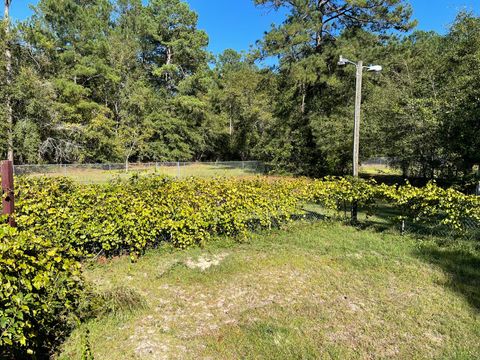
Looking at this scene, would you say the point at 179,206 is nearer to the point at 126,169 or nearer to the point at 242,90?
the point at 126,169

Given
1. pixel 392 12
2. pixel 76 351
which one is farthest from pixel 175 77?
pixel 76 351

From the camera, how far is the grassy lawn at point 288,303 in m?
2.87

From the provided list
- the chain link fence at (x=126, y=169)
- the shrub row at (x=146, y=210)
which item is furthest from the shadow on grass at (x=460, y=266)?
the chain link fence at (x=126, y=169)

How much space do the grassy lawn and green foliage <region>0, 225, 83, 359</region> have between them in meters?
0.42

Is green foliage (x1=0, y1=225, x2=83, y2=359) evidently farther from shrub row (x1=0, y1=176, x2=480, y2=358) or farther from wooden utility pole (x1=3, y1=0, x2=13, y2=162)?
wooden utility pole (x1=3, y1=0, x2=13, y2=162)

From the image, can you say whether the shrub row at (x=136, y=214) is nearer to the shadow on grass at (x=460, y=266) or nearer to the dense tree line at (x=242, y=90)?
the shadow on grass at (x=460, y=266)

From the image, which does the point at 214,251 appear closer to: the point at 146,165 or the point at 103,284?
the point at 103,284

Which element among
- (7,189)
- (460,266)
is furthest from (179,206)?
(460,266)

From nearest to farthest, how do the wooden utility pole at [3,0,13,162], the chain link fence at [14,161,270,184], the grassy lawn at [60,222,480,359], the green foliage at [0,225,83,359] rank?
the green foliage at [0,225,83,359]
the grassy lawn at [60,222,480,359]
the chain link fence at [14,161,270,184]
the wooden utility pole at [3,0,13,162]

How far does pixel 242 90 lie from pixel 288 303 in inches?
1285

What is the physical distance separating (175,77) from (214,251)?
34781 mm

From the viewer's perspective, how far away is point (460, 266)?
4852 millimetres

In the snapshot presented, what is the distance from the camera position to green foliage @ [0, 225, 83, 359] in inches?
70.2

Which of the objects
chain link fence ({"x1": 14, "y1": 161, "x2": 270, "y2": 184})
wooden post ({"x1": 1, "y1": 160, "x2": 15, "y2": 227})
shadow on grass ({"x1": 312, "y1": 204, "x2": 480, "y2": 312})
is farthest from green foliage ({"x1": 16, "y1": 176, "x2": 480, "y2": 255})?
chain link fence ({"x1": 14, "y1": 161, "x2": 270, "y2": 184})
